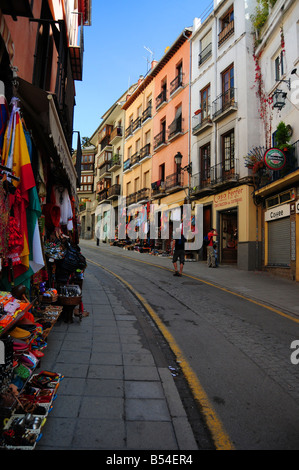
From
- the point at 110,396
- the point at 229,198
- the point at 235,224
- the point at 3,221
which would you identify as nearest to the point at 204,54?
the point at 229,198

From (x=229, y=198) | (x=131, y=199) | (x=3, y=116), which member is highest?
(x=131, y=199)

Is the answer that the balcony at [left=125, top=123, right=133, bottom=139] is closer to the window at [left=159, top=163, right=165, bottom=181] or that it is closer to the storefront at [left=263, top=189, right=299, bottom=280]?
the window at [left=159, top=163, right=165, bottom=181]

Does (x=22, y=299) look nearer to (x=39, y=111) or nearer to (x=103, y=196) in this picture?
(x=39, y=111)

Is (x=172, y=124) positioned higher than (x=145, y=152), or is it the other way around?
(x=172, y=124)

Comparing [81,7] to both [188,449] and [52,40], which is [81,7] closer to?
[52,40]

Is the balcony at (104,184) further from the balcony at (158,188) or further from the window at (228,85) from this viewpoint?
the window at (228,85)

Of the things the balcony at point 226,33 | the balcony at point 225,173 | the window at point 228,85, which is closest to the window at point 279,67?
the window at point 228,85

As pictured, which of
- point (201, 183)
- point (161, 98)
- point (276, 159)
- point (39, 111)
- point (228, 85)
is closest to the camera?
point (39, 111)

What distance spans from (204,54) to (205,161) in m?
7.17

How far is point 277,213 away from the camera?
14.0m

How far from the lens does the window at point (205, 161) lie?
19844 mm

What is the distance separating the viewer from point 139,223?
29.2 m

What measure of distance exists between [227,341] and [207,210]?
15.6m

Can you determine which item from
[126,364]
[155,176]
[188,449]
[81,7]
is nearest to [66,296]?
[126,364]
